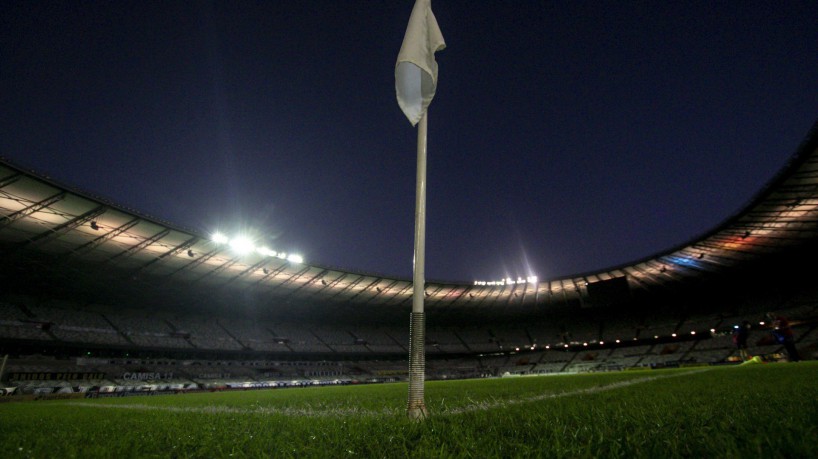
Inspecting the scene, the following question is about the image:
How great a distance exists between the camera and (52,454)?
229cm

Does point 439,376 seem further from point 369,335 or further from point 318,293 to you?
point 318,293

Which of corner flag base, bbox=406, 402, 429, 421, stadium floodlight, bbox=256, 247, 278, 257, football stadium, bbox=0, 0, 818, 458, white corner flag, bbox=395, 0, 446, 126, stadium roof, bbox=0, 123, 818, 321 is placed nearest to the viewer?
football stadium, bbox=0, 0, 818, 458

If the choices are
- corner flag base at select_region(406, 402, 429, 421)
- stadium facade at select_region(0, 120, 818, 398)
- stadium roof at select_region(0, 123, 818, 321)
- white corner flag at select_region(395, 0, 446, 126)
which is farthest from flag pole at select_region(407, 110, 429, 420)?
stadium facade at select_region(0, 120, 818, 398)

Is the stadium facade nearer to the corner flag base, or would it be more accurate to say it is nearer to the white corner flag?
the white corner flag

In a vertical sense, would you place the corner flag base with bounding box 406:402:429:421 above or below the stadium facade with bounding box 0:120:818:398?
below

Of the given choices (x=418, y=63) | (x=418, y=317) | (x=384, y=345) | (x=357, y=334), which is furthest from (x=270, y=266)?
(x=418, y=317)

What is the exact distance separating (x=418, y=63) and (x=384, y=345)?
169ft

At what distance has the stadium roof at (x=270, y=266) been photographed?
823 inches

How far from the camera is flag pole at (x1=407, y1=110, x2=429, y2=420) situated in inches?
122

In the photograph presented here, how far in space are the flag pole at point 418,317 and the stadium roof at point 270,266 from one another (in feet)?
68.9

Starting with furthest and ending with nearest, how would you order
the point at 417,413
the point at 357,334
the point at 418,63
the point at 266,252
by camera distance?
the point at 357,334
the point at 266,252
the point at 418,63
the point at 417,413

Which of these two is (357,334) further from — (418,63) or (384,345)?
(418,63)

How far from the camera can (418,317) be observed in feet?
10.8

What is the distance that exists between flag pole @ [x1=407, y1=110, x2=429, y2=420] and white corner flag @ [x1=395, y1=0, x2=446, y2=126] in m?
0.90
